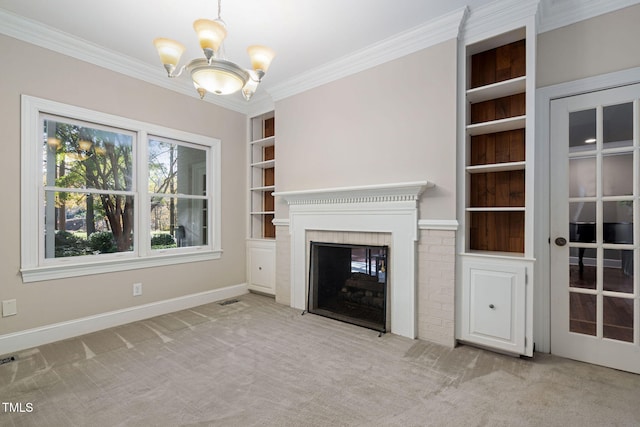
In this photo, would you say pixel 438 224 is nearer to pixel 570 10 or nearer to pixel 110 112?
pixel 570 10

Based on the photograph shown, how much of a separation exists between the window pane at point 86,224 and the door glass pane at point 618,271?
4.43 m

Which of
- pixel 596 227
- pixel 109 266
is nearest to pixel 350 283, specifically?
pixel 596 227

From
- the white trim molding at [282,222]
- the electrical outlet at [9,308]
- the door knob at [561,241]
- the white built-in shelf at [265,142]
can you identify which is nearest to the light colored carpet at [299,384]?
the electrical outlet at [9,308]

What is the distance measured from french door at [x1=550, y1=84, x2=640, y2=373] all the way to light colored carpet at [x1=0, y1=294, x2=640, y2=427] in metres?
0.23

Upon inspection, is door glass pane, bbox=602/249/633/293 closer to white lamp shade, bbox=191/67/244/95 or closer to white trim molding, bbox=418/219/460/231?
white trim molding, bbox=418/219/460/231

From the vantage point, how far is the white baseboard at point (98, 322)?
262 cm

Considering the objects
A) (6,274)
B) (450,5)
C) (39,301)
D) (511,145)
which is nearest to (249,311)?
(39,301)

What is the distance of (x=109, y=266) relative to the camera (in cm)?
317

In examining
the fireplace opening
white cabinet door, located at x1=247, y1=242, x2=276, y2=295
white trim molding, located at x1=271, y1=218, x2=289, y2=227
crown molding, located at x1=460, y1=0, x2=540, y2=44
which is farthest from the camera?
white cabinet door, located at x1=247, y1=242, x2=276, y2=295

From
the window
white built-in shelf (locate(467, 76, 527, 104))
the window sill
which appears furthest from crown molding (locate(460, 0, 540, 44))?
the window sill

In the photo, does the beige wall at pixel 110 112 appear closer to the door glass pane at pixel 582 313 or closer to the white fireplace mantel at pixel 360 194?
the white fireplace mantel at pixel 360 194

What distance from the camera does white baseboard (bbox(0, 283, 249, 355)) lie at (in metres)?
2.62

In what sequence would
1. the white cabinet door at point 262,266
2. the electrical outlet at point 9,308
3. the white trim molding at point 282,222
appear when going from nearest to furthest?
the electrical outlet at point 9,308 < the white trim molding at point 282,222 < the white cabinet door at point 262,266

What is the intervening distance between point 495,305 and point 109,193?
3852mm
